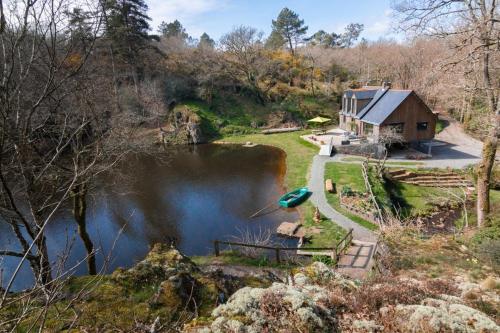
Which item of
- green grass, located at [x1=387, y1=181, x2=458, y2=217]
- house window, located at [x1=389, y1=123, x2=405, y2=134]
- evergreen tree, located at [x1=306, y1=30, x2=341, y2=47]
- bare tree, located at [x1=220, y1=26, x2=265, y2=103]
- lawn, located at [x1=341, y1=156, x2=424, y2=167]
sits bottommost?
green grass, located at [x1=387, y1=181, x2=458, y2=217]

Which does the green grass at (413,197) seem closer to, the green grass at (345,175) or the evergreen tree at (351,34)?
the green grass at (345,175)

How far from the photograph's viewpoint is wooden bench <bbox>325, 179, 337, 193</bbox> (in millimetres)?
22897

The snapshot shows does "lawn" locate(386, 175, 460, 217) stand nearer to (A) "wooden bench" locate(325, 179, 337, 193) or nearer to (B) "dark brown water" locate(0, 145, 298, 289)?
(A) "wooden bench" locate(325, 179, 337, 193)

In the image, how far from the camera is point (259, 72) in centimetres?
5447

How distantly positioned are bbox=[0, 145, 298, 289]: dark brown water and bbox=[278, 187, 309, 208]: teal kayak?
0.68 meters

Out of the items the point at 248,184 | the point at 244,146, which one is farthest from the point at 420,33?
the point at 244,146

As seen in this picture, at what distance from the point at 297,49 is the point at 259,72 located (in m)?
22.6

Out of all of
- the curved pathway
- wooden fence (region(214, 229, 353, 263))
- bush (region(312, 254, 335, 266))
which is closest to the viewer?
wooden fence (region(214, 229, 353, 263))

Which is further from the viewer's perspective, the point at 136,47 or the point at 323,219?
the point at 136,47

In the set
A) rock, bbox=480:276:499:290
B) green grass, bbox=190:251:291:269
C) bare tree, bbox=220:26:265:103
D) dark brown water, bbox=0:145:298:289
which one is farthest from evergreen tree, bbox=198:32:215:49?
rock, bbox=480:276:499:290

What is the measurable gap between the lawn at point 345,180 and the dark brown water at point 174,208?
3281mm

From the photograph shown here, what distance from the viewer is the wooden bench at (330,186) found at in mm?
22897

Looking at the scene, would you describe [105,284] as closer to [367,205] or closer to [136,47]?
[367,205]

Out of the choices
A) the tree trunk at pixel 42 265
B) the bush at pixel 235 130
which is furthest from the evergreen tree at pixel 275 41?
the tree trunk at pixel 42 265
